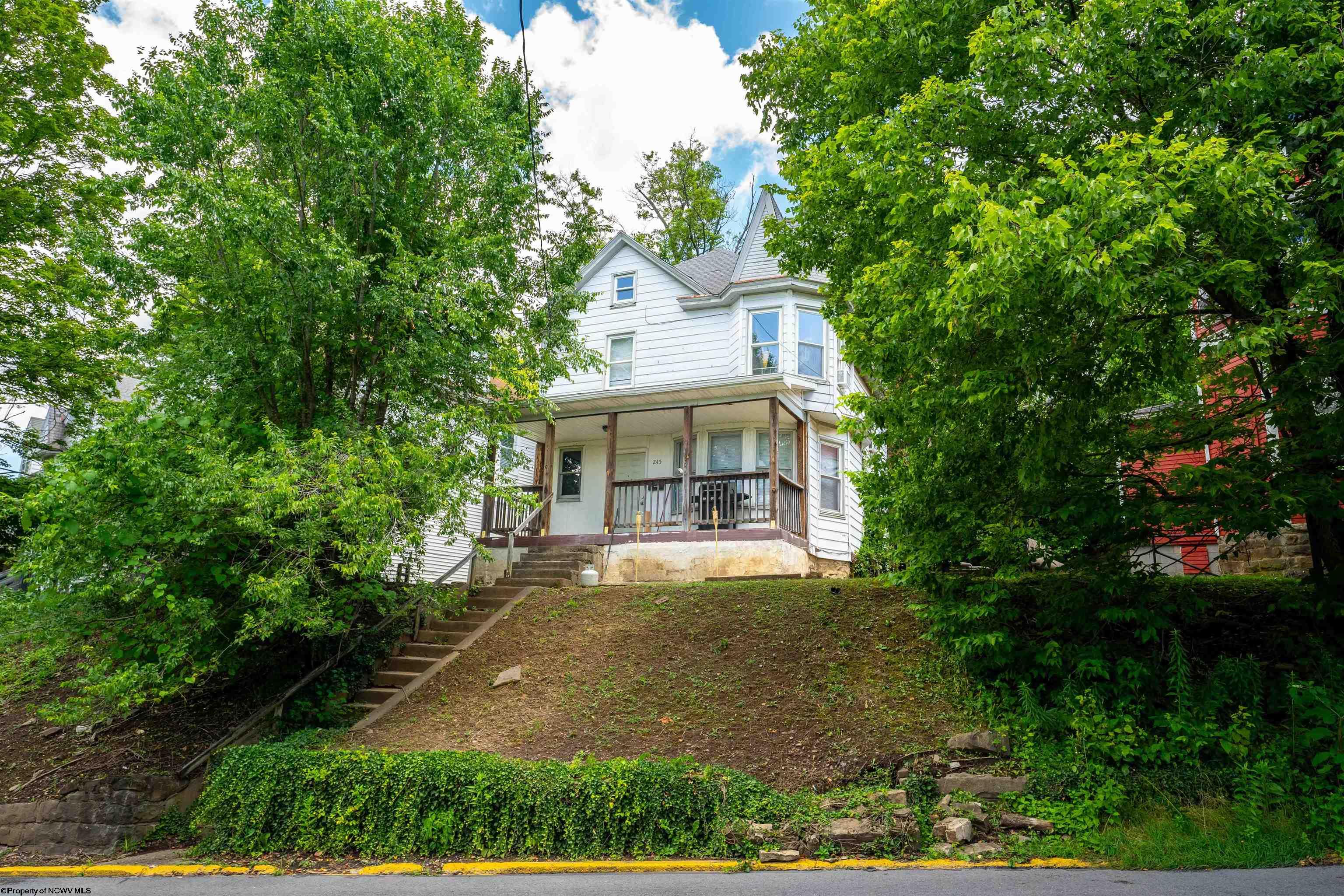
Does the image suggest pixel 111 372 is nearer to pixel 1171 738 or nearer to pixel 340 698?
pixel 340 698

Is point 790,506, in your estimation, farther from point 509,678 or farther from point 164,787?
point 164,787

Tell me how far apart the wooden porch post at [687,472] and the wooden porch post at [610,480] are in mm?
1447

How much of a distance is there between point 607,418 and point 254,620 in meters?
9.64

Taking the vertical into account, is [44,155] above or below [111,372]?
above

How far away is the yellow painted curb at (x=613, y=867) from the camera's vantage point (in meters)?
5.62

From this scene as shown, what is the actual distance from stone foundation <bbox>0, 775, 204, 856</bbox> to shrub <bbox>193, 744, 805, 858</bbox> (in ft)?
3.83

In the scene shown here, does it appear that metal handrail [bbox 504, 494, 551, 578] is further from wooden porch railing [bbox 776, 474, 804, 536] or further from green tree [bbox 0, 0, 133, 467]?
green tree [bbox 0, 0, 133, 467]

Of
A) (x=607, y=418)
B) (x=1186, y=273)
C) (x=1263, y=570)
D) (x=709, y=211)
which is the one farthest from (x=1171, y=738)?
(x=709, y=211)

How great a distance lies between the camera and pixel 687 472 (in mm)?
15391

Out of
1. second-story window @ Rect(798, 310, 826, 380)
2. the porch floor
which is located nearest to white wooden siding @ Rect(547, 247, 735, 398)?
second-story window @ Rect(798, 310, 826, 380)

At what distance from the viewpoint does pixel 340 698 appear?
1002 centimetres

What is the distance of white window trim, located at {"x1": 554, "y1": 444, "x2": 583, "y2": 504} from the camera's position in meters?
18.4

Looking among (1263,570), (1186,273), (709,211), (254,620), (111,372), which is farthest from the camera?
(709,211)

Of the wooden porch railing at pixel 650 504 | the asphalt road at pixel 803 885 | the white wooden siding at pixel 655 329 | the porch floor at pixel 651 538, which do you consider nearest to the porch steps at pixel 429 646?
the porch floor at pixel 651 538
